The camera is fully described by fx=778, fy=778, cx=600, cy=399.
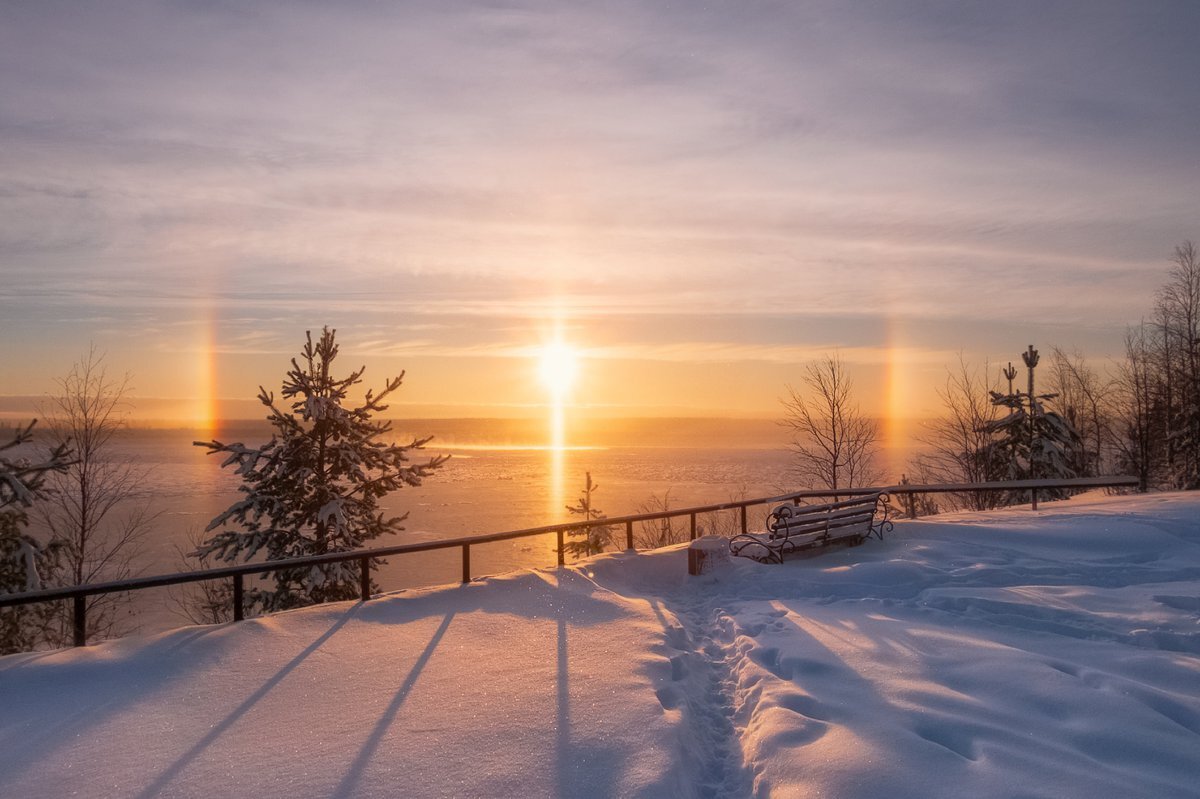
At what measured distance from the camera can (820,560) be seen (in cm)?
1212

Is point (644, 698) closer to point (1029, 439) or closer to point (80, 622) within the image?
point (80, 622)

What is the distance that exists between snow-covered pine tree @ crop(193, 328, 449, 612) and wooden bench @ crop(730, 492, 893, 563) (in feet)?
29.7

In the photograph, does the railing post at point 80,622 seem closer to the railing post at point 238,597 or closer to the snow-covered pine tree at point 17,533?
the railing post at point 238,597

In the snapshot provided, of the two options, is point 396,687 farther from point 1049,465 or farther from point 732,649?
point 1049,465

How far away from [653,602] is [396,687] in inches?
160

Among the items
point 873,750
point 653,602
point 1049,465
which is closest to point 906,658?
point 873,750

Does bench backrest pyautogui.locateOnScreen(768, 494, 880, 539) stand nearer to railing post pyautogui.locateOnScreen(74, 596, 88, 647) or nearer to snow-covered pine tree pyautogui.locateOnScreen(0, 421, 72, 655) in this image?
railing post pyautogui.locateOnScreen(74, 596, 88, 647)

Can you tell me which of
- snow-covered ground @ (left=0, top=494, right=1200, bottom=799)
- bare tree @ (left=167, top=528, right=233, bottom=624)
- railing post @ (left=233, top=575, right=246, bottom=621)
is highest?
railing post @ (left=233, top=575, right=246, bottom=621)

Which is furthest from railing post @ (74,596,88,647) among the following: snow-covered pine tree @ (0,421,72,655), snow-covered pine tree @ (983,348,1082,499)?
snow-covered pine tree @ (983,348,1082,499)

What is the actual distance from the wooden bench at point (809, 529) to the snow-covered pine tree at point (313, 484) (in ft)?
29.7

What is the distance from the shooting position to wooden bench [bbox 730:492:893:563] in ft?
39.4

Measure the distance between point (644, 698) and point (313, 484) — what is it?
13643mm

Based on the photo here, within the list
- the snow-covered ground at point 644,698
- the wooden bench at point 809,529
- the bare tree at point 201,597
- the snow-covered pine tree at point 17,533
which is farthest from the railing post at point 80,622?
the bare tree at point 201,597

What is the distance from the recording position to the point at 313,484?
1783cm
